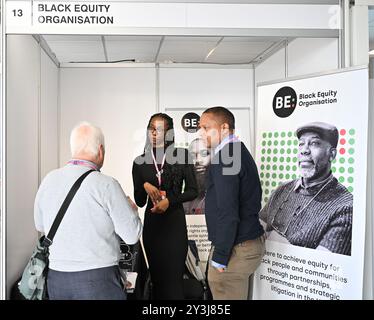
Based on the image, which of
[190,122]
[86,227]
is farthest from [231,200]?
[190,122]

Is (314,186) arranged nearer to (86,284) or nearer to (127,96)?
(86,284)

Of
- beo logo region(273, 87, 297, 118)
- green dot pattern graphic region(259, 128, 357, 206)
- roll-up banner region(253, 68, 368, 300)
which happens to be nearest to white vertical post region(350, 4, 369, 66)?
roll-up banner region(253, 68, 368, 300)

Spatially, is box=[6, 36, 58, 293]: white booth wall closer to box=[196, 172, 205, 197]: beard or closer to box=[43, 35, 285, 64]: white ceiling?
box=[43, 35, 285, 64]: white ceiling

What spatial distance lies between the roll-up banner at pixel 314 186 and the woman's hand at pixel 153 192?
958 millimetres

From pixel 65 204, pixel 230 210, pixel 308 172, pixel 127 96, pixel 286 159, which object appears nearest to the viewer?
pixel 65 204

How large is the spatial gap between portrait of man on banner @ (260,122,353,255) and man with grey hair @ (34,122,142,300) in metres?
1.33

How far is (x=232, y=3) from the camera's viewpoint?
3154 millimetres

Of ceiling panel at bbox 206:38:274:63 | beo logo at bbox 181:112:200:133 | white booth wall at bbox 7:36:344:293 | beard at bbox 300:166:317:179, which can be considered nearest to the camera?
beard at bbox 300:166:317:179

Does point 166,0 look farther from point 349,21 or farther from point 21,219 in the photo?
point 21,219

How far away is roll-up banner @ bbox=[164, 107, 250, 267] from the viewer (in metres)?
5.29

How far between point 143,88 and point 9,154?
258 centimetres

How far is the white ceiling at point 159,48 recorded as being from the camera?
4570 mm

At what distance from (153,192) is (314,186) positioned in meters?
1.46

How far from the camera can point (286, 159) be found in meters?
3.31
